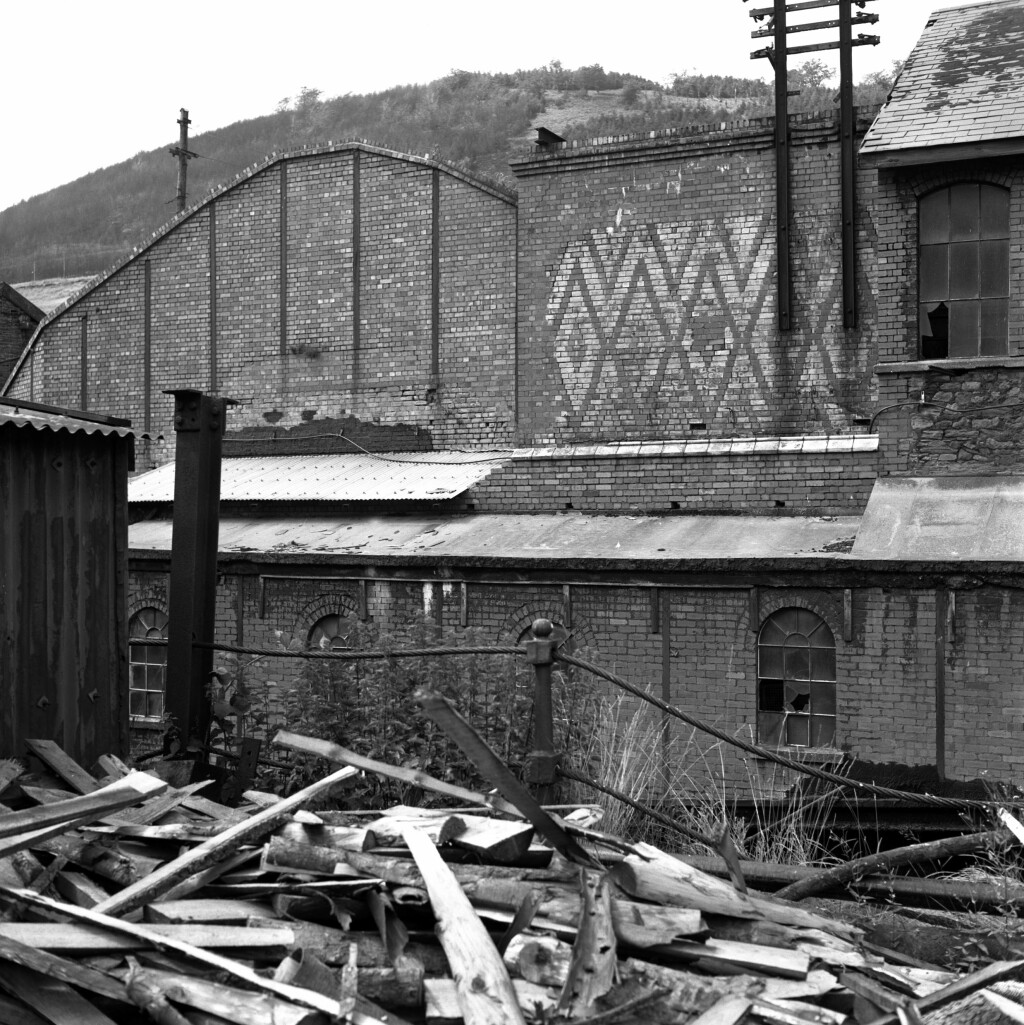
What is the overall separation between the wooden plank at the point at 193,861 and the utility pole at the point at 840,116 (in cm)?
1231

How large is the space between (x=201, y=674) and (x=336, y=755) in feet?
9.93

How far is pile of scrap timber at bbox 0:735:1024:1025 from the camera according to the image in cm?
350

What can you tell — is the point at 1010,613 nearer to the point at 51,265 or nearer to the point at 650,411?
the point at 650,411

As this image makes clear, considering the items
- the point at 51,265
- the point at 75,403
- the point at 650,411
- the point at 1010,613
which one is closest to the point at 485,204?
the point at 650,411

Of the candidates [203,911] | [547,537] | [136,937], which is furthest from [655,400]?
[136,937]

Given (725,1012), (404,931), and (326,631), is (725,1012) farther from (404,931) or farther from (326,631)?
(326,631)

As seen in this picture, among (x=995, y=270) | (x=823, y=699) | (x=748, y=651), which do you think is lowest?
(x=823, y=699)

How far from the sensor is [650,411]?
53.1ft

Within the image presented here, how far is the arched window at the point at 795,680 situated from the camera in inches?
441

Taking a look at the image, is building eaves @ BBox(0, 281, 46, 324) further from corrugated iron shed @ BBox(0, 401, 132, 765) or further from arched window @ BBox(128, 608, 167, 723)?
corrugated iron shed @ BBox(0, 401, 132, 765)

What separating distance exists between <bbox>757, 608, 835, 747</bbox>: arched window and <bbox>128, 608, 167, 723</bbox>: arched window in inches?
305

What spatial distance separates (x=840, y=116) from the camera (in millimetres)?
15078

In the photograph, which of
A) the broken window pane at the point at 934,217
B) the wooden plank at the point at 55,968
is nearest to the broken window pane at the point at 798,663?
the broken window pane at the point at 934,217

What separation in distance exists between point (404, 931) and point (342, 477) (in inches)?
517
